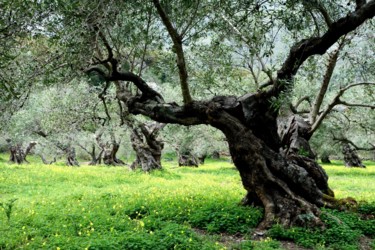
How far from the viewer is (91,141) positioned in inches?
1735

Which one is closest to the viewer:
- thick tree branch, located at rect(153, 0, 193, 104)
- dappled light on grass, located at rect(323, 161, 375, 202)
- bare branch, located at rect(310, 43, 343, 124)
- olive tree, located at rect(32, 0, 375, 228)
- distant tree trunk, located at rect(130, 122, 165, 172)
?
olive tree, located at rect(32, 0, 375, 228)

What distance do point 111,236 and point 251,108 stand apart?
18.0 ft

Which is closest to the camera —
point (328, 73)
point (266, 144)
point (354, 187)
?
point (266, 144)

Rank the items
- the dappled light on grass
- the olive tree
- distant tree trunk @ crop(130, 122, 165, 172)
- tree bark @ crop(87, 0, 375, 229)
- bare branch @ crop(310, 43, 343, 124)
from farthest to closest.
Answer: distant tree trunk @ crop(130, 122, 165, 172), the dappled light on grass, bare branch @ crop(310, 43, 343, 124), tree bark @ crop(87, 0, 375, 229), the olive tree

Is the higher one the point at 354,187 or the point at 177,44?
the point at 177,44

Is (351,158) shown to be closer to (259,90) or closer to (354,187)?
(354,187)

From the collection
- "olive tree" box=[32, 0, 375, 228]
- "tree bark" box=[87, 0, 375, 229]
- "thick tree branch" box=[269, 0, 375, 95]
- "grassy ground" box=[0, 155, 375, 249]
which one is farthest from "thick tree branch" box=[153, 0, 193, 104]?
"grassy ground" box=[0, 155, 375, 249]

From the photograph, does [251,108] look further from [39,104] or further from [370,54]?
[39,104]

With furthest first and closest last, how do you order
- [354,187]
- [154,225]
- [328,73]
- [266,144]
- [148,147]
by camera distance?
[148,147]
[354,187]
[328,73]
[266,144]
[154,225]

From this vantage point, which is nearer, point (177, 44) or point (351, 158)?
point (177, 44)

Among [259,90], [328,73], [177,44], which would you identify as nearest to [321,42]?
[259,90]

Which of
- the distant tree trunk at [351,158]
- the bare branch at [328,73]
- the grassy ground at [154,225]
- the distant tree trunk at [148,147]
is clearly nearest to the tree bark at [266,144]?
the grassy ground at [154,225]

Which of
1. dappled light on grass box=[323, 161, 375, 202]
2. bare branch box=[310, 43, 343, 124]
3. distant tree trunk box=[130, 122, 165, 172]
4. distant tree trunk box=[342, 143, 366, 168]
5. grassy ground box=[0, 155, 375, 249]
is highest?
bare branch box=[310, 43, 343, 124]

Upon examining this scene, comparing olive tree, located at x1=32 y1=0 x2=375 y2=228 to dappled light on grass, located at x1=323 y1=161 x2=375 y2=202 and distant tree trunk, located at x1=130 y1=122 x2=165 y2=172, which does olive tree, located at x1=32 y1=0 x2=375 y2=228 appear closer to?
dappled light on grass, located at x1=323 y1=161 x2=375 y2=202
